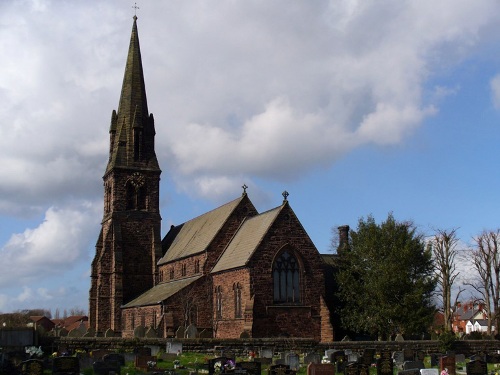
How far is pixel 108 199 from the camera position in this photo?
66.6 metres

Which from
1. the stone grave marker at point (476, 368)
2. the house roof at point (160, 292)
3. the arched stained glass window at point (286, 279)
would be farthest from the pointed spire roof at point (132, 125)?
the stone grave marker at point (476, 368)

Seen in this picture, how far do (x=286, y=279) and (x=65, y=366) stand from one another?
23011 mm

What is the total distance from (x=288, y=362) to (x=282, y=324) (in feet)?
46.7

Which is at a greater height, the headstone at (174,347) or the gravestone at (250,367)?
the headstone at (174,347)

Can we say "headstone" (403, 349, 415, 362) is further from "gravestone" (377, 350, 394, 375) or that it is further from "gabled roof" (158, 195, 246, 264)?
"gabled roof" (158, 195, 246, 264)

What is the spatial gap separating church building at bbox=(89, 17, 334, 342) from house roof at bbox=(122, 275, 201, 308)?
0.60 ft

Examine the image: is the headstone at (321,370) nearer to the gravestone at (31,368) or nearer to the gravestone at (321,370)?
the gravestone at (321,370)

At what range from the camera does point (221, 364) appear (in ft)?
89.3

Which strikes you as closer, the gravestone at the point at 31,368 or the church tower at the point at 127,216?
the gravestone at the point at 31,368

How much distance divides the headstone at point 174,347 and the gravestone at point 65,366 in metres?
10.8

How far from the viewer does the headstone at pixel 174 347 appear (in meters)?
35.3

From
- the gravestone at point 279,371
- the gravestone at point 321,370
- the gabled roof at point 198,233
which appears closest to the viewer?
the gravestone at point 279,371

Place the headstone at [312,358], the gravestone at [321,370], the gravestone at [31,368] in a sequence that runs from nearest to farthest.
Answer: the gravestone at [31,368] → the gravestone at [321,370] → the headstone at [312,358]

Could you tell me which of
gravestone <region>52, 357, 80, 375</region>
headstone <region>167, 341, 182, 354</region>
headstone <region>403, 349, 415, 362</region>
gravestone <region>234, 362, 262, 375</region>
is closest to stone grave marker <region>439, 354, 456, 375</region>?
headstone <region>403, 349, 415, 362</region>
